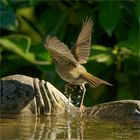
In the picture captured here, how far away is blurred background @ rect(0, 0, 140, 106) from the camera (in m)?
6.84

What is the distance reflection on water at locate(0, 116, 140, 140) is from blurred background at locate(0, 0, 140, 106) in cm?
216

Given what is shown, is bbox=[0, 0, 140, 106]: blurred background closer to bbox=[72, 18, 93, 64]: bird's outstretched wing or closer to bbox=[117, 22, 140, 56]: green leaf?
bbox=[117, 22, 140, 56]: green leaf

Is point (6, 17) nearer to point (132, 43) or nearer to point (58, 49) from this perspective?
point (132, 43)

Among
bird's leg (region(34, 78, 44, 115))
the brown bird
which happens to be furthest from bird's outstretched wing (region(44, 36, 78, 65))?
bird's leg (region(34, 78, 44, 115))

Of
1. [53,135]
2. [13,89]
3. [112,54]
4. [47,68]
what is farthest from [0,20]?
[53,135]

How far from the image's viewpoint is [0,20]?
22.1 ft

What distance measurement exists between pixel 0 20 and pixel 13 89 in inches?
84.3

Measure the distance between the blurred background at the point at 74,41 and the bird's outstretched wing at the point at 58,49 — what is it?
2.01m

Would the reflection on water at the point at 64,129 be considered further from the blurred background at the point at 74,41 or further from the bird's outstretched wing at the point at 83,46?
the blurred background at the point at 74,41

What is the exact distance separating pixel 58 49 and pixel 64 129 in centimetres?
52

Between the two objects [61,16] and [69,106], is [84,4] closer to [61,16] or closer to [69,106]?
[61,16]

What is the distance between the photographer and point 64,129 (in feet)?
14.0

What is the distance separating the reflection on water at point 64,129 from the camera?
4.00 meters

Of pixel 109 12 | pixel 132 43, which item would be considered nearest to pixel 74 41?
pixel 109 12
